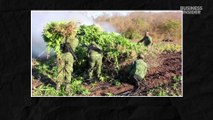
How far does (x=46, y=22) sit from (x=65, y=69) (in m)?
0.12

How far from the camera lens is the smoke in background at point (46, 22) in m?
1.22

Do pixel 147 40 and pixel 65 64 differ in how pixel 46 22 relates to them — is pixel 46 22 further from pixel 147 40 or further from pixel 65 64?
pixel 147 40

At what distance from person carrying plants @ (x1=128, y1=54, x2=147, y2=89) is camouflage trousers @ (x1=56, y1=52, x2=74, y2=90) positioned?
0.48ft

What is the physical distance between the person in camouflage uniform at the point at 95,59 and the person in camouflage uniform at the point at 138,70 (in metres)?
0.08

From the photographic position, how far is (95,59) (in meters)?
1.23
